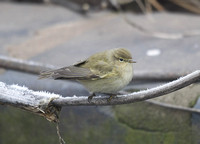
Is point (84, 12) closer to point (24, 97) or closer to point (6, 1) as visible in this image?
point (6, 1)

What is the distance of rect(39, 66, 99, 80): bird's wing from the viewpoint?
2602mm

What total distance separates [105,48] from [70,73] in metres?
1.59

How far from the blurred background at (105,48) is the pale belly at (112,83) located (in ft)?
1.97

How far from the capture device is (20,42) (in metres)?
4.70

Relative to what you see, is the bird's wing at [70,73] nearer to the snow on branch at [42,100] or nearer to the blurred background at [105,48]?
the snow on branch at [42,100]

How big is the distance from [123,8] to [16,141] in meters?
2.66

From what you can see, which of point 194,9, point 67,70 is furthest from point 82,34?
point 67,70

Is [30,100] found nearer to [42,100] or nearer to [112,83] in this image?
[42,100]

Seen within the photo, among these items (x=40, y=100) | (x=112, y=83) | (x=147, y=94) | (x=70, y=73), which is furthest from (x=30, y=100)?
(x=147, y=94)

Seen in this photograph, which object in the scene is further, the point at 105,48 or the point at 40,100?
the point at 105,48

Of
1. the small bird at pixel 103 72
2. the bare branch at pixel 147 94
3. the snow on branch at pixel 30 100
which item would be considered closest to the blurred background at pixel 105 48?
the small bird at pixel 103 72

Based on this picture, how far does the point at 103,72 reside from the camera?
2.79 meters

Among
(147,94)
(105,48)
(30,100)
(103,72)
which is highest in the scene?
(105,48)

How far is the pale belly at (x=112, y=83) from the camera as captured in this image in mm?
2664
